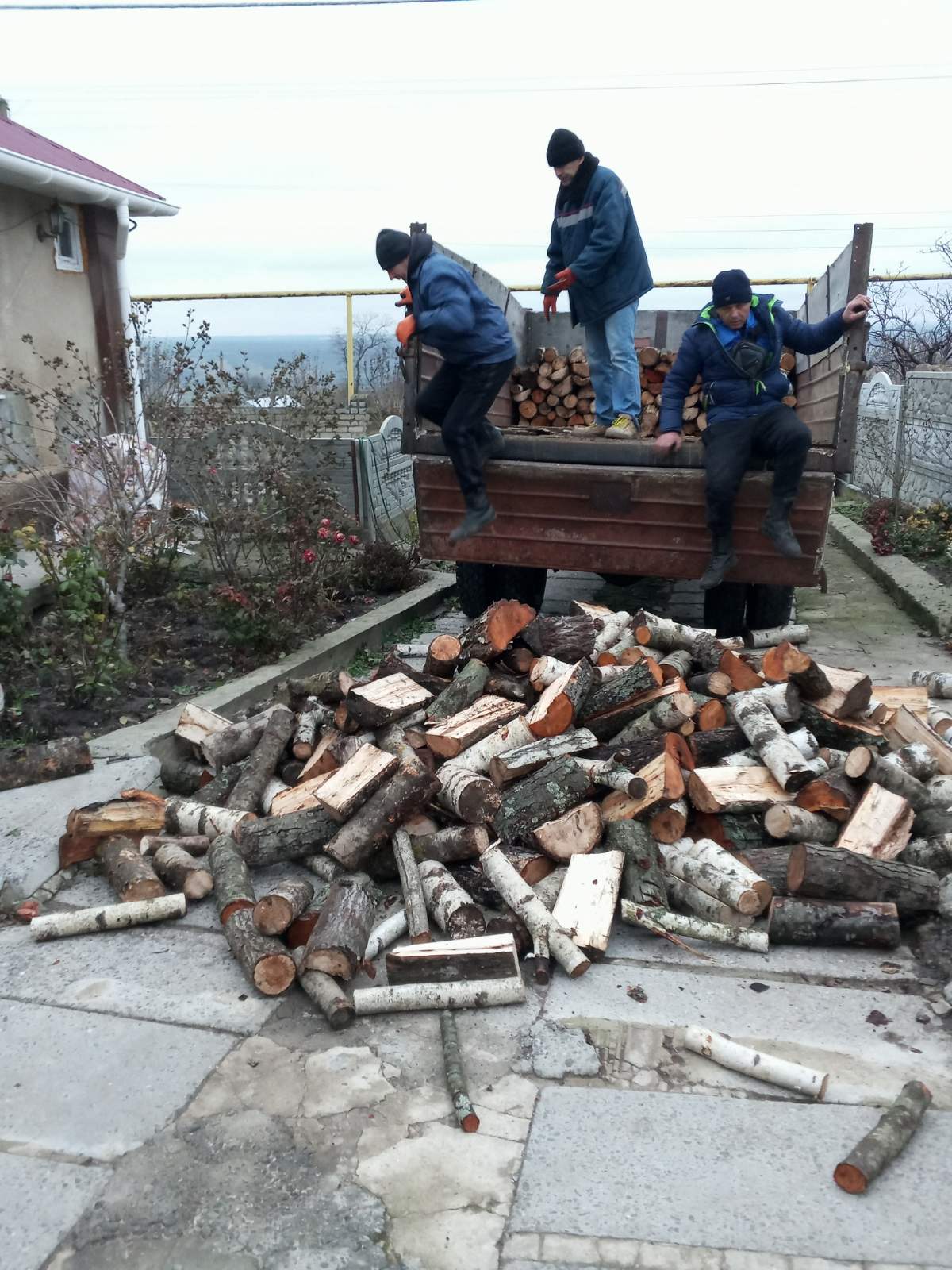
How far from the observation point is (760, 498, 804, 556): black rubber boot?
16.7 ft

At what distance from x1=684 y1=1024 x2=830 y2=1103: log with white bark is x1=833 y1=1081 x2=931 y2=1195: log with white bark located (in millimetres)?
171

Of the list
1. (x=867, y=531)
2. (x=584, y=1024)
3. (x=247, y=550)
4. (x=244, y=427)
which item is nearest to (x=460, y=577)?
(x=247, y=550)

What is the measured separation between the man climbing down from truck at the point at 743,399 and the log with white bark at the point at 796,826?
75.8 inches

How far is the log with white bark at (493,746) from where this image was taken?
3914mm

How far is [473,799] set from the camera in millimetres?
3670

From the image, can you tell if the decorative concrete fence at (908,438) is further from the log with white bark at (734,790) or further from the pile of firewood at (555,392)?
the log with white bark at (734,790)

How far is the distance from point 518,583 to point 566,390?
5.45 ft

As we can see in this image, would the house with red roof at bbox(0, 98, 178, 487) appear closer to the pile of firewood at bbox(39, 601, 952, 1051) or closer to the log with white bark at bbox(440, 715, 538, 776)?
the pile of firewood at bbox(39, 601, 952, 1051)

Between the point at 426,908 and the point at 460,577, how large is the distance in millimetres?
3662

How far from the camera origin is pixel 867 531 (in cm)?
1058

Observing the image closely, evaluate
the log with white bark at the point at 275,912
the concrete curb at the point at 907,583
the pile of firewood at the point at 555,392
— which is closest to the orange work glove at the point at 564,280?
the pile of firewood at the point at 555,392

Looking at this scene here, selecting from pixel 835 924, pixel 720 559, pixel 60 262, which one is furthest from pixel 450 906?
pixel 60 262

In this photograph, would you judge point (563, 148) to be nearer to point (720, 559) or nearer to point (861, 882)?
point (720, 559)

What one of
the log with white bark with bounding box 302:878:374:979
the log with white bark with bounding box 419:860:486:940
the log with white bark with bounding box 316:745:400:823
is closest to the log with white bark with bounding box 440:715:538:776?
the log with white bark with bounding box 316:745:400:823
